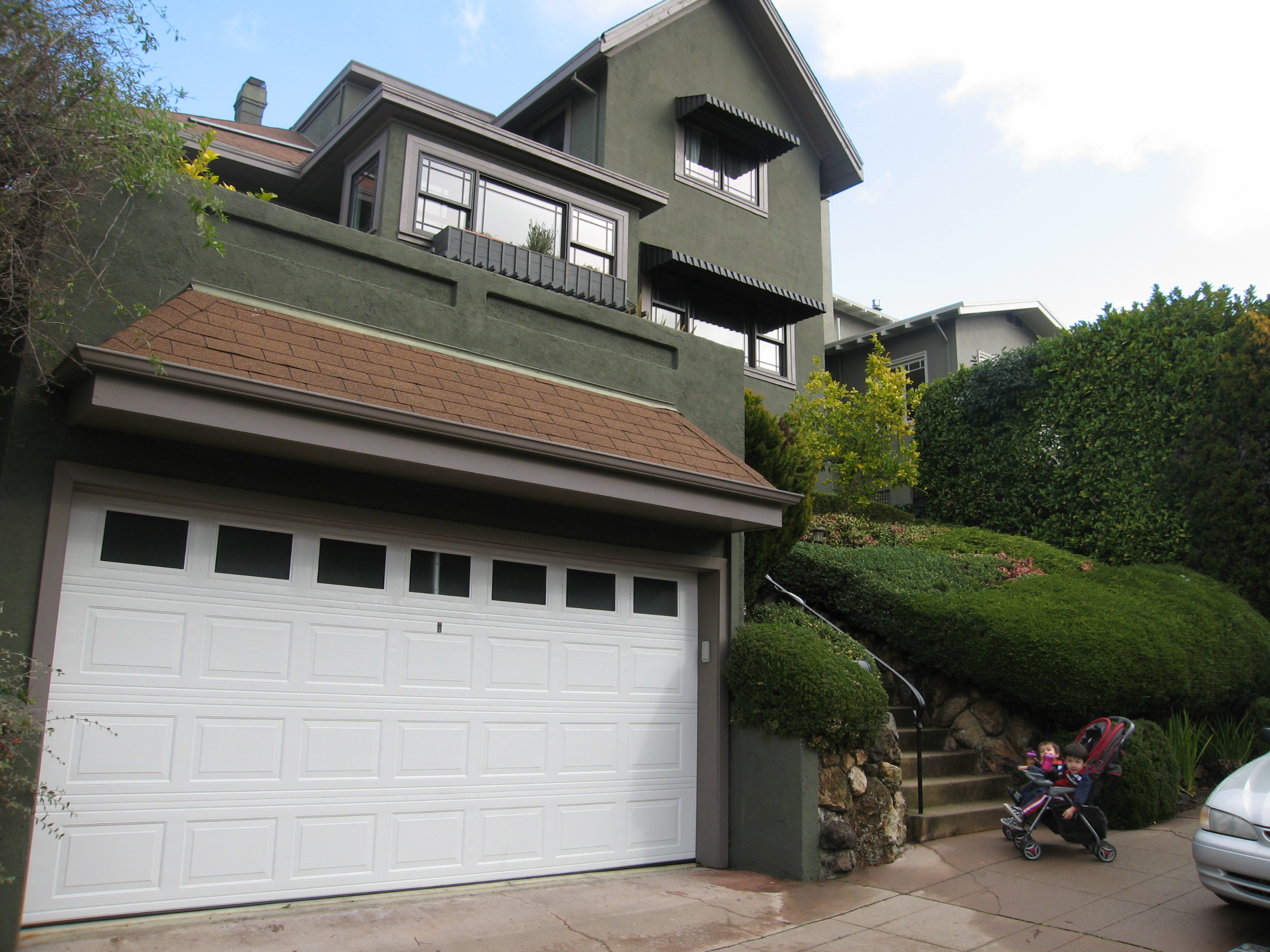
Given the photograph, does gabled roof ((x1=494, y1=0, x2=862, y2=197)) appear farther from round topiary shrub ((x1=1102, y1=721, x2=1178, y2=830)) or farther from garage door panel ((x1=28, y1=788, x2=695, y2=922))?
round topiary shrub ((x1=1102, y1=721, x2=1178, y2=830))

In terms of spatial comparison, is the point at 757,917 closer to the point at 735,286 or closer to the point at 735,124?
the point at 735,286

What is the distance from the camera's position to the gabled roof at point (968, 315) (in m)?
21.5

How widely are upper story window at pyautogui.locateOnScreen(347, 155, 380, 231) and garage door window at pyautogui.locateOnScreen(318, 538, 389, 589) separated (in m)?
7.62

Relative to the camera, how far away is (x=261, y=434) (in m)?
5.52

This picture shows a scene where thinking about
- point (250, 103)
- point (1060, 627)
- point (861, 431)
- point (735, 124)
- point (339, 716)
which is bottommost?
point (339, 716)

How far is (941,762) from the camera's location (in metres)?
9.21

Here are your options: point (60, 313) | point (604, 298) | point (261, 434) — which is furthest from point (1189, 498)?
point (60, 313)

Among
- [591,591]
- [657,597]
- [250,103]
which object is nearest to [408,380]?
[591,591]

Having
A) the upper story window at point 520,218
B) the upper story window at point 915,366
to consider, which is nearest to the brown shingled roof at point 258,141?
the upper story window at point 520,218

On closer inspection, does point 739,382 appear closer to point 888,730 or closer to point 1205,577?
point 888,730

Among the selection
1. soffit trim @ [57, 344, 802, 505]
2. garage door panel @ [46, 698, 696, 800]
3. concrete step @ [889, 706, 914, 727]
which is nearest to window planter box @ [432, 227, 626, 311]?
soffit trim @ [57, 344, 802, 505]

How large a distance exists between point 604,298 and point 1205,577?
29.1 feet

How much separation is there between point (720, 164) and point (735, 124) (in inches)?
31.9

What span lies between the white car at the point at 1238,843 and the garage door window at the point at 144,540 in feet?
22.0
